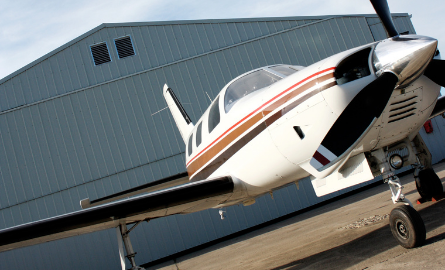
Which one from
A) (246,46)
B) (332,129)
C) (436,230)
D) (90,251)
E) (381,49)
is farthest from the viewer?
(246,46)

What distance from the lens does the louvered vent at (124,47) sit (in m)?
15.9

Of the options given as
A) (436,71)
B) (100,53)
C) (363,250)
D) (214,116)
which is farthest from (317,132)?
(100,53)

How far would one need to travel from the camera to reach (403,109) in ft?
14.4

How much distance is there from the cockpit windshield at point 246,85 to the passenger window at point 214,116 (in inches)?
12.8

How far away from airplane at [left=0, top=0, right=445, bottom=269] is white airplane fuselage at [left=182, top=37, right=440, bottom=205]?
1cm

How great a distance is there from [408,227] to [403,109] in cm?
145

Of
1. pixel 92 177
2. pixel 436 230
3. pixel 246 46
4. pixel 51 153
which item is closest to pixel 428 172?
pixel 436 230

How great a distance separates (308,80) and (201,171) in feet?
11.3

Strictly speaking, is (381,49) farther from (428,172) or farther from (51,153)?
(51,153)

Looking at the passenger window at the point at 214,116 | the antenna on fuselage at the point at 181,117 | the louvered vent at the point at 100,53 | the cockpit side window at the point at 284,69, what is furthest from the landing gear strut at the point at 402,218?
the louvered vent at the point at 100,53

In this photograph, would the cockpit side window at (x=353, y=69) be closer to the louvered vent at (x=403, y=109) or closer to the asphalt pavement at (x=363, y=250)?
the louvered vent at (x=403, y=109)

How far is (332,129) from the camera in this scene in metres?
4.32

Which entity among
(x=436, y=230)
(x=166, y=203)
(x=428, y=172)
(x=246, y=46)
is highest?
(x=246, y=46)

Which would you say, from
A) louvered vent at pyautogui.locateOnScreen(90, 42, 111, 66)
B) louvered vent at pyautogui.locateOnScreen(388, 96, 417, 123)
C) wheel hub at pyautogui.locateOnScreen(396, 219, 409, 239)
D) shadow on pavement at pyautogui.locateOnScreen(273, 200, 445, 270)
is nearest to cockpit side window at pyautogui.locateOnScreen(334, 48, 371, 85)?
louvered vent at pyautogui.locateOnScreen(388, 96, 417, 123)
